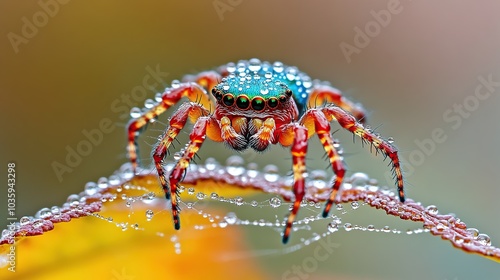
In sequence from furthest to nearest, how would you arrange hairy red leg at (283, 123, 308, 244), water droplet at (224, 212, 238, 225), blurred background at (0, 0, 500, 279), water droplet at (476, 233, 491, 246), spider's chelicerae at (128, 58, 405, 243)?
blurred background at (0, 0, 500, 279), spider's chelicerae at (128, 58, 405, 243), hairy red leg at (283, 123, 308, 244), water droplet at (224, 212, 238, 225), water droplet at (476, 233, 491, 246)

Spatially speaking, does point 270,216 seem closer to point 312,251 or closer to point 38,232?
point 312,251

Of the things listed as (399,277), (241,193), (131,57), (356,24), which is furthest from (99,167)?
(356,24)

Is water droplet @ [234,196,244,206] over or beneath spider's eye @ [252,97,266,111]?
beneath

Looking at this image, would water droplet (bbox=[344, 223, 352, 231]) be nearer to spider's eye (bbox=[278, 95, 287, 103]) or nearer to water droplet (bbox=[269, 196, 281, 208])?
water droplet (bbox=[269, 196, 281, 208])

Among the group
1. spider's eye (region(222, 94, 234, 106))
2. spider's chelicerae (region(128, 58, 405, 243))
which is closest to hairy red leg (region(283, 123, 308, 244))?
spider's chelicerae (region(128, 58, 405, 243))

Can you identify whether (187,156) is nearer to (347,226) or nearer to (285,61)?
(347,226)

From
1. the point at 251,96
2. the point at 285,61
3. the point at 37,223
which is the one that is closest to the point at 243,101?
the point at 251,96
